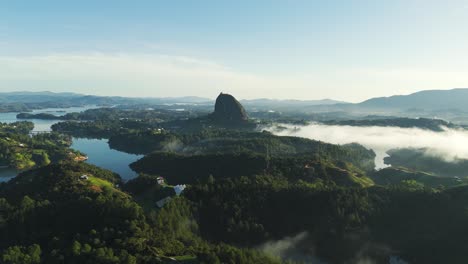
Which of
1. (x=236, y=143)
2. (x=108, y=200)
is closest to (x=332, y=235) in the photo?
(x=108, y=200)

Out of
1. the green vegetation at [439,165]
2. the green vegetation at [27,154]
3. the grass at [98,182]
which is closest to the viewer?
the grass at [98,182]

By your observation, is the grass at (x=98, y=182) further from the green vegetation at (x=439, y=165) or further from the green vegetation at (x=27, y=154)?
the green vegetation at (x=439, y=165)

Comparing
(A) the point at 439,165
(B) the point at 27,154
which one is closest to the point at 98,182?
(B) the point at 27,154

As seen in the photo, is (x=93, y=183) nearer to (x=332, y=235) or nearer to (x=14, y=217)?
(x=14, y=217)

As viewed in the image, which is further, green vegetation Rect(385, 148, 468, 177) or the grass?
green vegetation Rect(385, 148, 468, 177)

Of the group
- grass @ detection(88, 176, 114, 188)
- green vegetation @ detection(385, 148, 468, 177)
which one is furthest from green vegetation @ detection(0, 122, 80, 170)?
green vegetation @ detection(385, 148, 468, 177)

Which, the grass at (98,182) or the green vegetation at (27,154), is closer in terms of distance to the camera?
the grass at (98,182)

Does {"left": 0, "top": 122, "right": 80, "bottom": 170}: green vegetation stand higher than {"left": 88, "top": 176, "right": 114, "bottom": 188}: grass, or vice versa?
{"left": 88, "top": 176, "right": 114, "bottom": 188}: grass

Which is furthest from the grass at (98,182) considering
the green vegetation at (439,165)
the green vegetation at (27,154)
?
the green vegetation at (439,165)

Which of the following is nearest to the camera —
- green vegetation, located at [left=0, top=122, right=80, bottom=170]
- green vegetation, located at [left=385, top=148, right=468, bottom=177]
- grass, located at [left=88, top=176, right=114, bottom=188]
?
grass, located at [left=88, top=176, right=114, bottom=188]

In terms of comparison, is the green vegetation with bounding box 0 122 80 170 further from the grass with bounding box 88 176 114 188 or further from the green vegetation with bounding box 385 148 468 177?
the green vegetation with bounding box 385 148 468 177

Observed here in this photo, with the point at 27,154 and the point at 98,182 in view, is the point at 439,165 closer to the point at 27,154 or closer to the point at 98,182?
the point at 98,182

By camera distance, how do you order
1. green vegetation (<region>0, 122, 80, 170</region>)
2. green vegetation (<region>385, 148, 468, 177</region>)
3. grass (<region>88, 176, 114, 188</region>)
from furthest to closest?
green vegetation (<region>385, 148, 468, 177</region>) < green vegetation (<region>0, 122, 80, 170</region>) < grass (<region>88, 176, 114, 188</region>)
